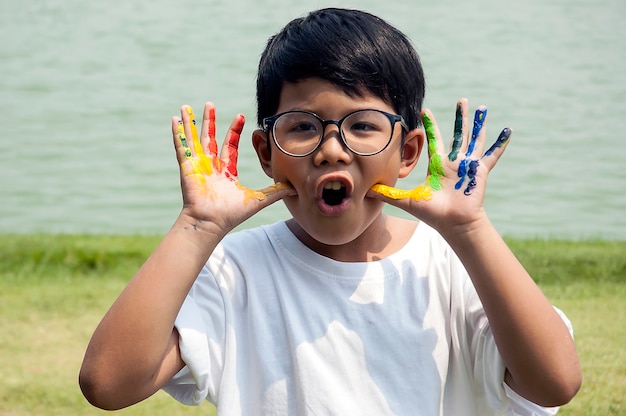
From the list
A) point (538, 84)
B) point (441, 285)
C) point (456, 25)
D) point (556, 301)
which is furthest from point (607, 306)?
point (456, 25)

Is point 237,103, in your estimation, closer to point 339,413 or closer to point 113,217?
point 113,217

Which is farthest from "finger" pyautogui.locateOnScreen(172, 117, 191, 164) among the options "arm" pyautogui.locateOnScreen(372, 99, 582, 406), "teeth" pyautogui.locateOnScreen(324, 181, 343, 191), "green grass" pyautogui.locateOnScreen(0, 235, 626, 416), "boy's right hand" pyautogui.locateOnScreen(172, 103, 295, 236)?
"green grass" pyautogui.locateOnScreen(0, 235, 626, 416)

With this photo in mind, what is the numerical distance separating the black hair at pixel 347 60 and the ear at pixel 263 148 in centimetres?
5

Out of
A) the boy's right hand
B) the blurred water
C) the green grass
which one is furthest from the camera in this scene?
the blurred water

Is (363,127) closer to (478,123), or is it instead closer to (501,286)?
(478,123)

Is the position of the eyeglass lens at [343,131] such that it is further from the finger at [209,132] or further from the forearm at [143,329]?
the forearm at [143,329]

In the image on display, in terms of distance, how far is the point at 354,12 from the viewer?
6.76 feet

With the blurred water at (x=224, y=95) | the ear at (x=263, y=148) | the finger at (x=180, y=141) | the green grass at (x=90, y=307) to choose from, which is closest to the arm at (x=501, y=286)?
the ear at (x=263, y=148)

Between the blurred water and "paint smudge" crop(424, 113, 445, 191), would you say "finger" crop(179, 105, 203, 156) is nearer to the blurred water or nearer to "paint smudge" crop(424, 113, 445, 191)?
"paint smudge" crop(424, 113, 445, 191)

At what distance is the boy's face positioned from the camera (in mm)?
1834

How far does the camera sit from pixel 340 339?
1.90m

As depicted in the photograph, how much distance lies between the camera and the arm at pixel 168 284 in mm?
1719

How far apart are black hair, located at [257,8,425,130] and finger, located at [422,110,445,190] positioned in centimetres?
9

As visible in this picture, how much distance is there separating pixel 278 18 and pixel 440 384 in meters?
7.61
